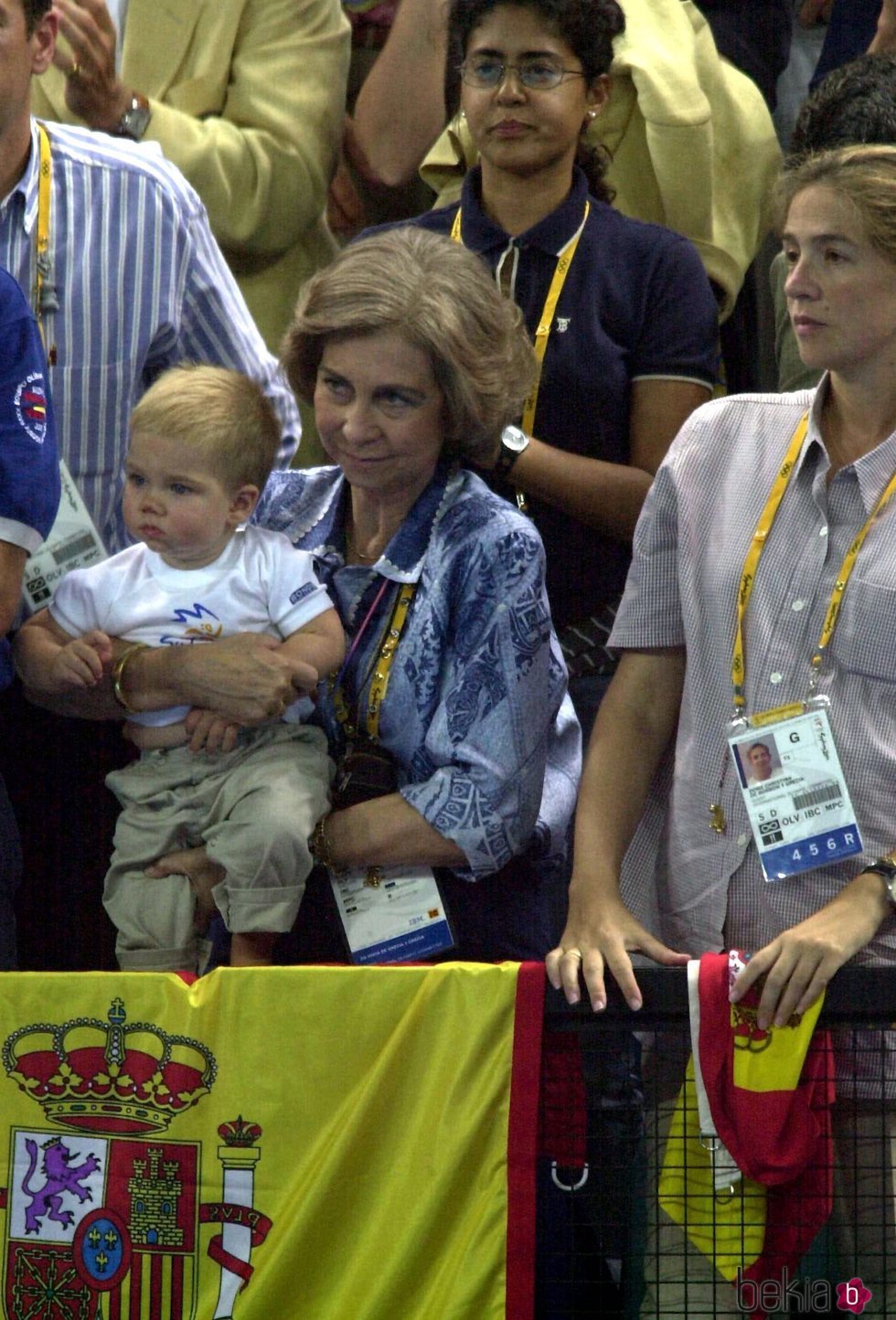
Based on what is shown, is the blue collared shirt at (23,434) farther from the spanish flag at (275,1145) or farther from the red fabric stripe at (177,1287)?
the red fabric stripe at (177,1287)

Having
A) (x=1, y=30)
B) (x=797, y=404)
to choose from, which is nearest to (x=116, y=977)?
(x=797, y=404)

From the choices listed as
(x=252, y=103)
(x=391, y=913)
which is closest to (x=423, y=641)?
(x=391, y=913)

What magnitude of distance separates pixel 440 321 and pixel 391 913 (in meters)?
0.92

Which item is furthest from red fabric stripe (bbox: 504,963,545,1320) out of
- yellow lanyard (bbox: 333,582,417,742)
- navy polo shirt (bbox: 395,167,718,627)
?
navy polo shirt (bbox: 395,167,718,627)

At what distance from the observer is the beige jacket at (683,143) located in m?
4.23

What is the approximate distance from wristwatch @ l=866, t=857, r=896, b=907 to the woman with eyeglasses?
1.10 metres

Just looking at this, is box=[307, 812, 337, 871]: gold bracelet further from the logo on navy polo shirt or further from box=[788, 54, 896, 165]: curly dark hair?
box=[788, 54, 896, 165]: curly dark hair

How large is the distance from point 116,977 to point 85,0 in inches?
80.0

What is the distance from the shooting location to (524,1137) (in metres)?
2.55

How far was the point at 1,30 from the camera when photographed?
132 inches

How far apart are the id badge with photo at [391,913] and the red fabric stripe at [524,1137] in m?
0.48

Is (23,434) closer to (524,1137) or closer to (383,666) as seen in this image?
(383,666)

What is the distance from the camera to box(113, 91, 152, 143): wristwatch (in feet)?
13.1

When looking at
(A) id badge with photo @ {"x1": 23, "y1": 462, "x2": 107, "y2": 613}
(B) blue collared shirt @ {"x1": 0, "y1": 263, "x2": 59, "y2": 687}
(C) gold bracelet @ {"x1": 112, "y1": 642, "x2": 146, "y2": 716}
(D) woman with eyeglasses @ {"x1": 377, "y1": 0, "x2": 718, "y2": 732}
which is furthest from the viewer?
(D) woman with eyeglasses @ {"x1": 377, "y1": 0, "x2": 718, "y2": 732}
